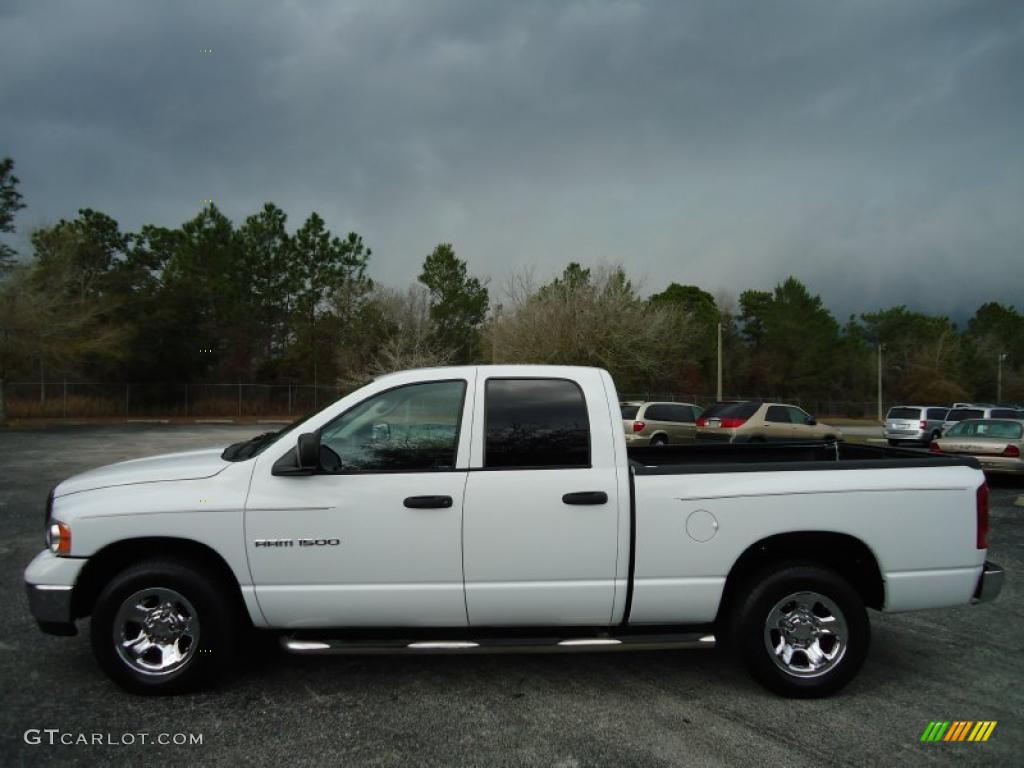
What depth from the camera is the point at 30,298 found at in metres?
30.0

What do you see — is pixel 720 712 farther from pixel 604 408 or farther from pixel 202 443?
pixel 202 443

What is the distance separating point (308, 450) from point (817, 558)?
10.2ft

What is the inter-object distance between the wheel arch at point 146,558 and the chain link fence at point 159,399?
112 ft

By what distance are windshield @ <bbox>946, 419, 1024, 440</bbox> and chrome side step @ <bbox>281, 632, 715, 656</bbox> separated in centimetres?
1254

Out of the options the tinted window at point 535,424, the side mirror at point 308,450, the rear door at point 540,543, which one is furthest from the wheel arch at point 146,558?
the tinted window at point 535,424

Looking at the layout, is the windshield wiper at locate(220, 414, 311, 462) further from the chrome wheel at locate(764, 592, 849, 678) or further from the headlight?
the chrome wheel at locate(764, 592, 849, 678)

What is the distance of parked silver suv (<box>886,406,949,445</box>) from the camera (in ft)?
86.9

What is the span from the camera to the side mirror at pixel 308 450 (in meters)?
3.79

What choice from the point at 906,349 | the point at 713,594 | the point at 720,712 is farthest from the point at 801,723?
the point at 906,349

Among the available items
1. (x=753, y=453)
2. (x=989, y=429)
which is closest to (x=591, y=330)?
(x=989, y=429)

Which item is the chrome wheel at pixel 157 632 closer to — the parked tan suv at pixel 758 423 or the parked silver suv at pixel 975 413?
the parked tan suv at pixel 758 423

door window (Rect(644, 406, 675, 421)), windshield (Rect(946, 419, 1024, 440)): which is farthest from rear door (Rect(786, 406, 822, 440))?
windshield (Rect(946, 419, 1024, 440))

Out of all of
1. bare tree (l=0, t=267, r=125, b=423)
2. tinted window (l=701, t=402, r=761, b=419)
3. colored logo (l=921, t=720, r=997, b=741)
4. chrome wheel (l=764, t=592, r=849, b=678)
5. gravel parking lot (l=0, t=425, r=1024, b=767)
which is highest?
bare tree (l=0, t=267, r=125, b=423)

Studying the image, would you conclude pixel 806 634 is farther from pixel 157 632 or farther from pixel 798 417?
pixel 798 417
